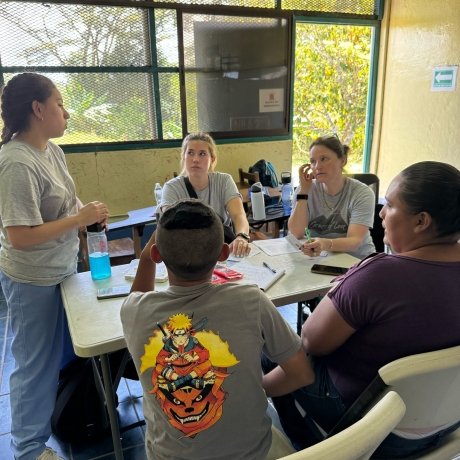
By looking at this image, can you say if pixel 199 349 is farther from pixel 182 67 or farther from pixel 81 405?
pixel 182 67

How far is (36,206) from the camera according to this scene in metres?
1.39

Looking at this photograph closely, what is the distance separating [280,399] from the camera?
1.24 m

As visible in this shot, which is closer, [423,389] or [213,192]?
[423,389]

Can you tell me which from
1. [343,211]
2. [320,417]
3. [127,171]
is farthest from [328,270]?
[127,171]

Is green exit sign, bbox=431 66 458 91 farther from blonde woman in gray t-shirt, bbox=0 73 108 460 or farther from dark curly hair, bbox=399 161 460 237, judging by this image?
blonde woman in gray t-shirt, bbox=0 73 108 460

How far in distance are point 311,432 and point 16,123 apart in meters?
1.41

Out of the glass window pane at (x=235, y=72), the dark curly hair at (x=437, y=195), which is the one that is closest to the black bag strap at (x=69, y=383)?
the dark curly hair at (x=437, y=195)

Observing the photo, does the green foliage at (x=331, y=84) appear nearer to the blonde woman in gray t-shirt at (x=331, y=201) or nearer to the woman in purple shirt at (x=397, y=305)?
the blonde woman in gray t-shirt at (x=331, y=201)

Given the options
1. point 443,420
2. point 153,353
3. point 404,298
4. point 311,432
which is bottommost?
point 311,432

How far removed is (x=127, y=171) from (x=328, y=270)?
2.59m

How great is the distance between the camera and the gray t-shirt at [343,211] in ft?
6.61

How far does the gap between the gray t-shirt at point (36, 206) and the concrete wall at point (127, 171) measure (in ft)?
6.66

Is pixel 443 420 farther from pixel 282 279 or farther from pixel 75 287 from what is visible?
pixel 75 287

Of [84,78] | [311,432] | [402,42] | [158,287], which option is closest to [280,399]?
[311,432]
